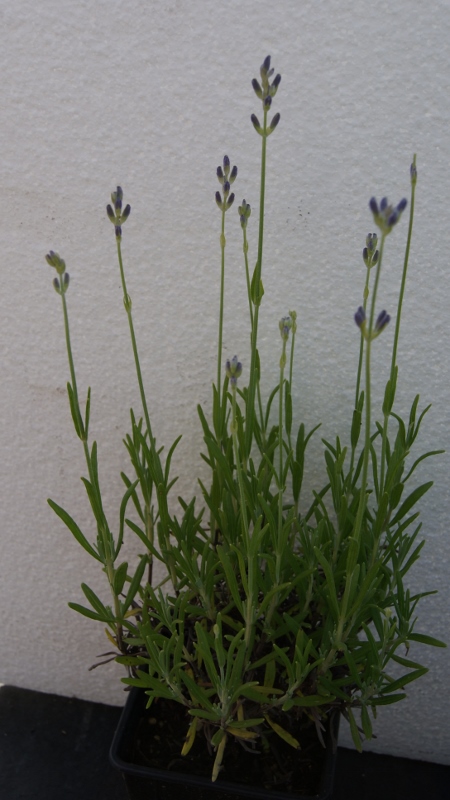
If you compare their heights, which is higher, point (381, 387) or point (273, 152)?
point (273, 152)

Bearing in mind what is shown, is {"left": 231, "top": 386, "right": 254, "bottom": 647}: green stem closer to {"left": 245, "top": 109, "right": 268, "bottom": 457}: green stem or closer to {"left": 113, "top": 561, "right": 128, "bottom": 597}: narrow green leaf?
{"left": 245, "top": 109, "right": 268, "bottom": 457}: green stem

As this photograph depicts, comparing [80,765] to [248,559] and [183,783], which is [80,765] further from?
[248,559]

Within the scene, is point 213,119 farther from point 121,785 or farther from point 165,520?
point 121,785

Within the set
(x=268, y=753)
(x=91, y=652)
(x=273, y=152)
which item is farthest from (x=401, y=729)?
(x=273, y=152)

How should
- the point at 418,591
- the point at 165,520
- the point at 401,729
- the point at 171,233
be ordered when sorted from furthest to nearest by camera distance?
the point at 401,729, the point at 418,591, the point at 171,233, the point at 165,520

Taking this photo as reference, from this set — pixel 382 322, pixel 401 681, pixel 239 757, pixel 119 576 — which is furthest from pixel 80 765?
pixel 382 322

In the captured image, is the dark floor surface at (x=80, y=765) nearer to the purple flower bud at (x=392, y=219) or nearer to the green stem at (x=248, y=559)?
the green stem at (x=248, y=559)

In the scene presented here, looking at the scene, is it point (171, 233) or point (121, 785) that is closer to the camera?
point (171, 233)

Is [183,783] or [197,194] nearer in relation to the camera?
[183,783]
